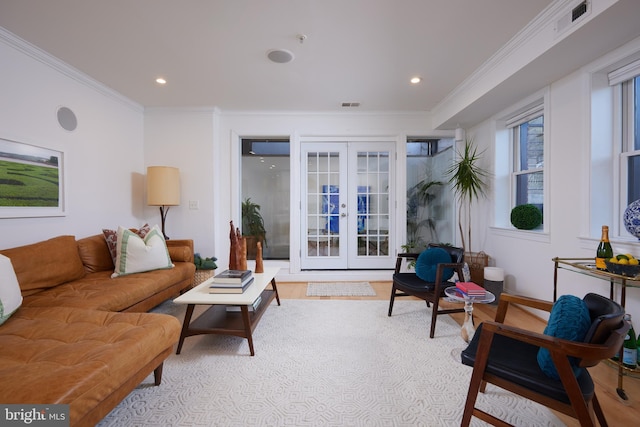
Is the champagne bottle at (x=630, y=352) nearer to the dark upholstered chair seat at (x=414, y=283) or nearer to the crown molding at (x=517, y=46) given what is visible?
the dark upholstered chair seat at (x=414, y=283)

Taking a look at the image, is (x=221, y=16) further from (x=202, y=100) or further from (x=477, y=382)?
(x=477, y=382)

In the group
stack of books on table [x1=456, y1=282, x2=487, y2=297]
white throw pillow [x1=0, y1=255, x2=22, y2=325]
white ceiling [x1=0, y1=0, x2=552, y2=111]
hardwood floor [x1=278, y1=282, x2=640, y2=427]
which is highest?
white ceiling [x1=0, y1=0, x2=552, y2=111]

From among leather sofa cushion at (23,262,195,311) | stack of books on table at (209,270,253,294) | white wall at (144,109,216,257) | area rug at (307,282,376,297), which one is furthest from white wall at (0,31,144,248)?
area rug at (307,282,376,297)

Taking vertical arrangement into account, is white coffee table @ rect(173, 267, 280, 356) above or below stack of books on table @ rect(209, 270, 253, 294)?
below

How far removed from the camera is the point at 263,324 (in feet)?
8.18

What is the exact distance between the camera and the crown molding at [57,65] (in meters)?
2.24

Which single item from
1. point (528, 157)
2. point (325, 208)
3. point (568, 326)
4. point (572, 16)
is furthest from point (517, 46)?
point (325, 208)

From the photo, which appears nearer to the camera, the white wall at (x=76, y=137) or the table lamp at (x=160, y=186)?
the white wall at (x=76, y=137)

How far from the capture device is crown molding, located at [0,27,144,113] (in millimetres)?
2244

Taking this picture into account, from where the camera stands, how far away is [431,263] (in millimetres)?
2559

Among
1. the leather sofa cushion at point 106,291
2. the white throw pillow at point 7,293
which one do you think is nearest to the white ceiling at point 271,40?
the white throw pillow at point 7,293

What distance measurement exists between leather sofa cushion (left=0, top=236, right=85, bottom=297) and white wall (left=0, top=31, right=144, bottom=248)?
0.38 metres

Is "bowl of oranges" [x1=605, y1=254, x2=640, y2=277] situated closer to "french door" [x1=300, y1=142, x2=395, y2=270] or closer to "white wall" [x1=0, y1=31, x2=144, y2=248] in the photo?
"french door" [x1=300, y1=142, x2=395, y2=270]

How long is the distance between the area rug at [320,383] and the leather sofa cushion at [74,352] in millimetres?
349
